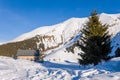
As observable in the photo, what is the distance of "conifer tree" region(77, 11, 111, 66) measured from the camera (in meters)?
31.3

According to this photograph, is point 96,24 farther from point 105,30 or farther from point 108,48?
point 108,48

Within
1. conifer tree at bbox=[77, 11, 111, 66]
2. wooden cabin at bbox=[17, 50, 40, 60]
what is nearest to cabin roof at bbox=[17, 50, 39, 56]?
wooden cabin at bbox=[17, 50, 40, 60]

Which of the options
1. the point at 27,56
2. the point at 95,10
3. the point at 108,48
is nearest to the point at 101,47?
the point at 108,48

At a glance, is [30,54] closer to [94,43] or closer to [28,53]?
[28,53]

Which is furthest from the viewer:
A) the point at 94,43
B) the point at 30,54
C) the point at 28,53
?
the point at 28,53

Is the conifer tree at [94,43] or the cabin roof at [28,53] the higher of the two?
the cabin roof at [28,53]

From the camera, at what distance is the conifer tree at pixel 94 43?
31297 millimetres

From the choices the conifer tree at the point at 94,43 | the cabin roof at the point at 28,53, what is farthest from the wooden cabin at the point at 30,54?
the conifer tree at the point at 94,43

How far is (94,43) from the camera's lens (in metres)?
31.2

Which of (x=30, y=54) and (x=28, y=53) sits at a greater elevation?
(x=28, y=53)

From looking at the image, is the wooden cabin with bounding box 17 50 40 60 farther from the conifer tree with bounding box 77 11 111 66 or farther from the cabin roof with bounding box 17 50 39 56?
the conifer tree with bounding box 77 11 111 66

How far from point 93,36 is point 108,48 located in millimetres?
2187

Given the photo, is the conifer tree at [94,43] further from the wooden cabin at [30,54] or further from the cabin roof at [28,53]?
the cabin roof at [28,53]

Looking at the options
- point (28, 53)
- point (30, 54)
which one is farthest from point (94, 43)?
point (28, 53)
